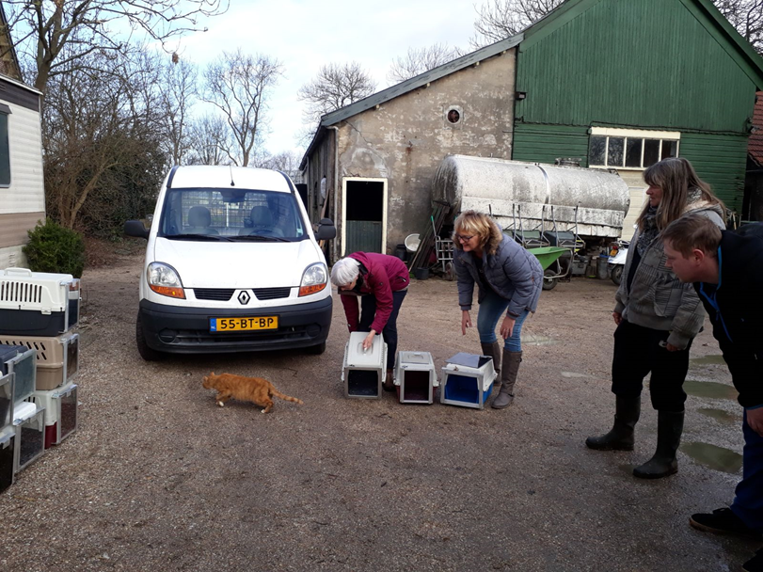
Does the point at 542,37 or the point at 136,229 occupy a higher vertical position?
the point at 542,37

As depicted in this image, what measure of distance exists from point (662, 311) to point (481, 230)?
5.15ft

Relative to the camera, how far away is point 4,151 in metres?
9.27

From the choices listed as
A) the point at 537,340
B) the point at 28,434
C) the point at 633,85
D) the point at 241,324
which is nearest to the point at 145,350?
the point at 241,324

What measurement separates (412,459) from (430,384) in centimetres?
116

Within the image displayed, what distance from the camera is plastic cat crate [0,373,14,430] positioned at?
3.26 m

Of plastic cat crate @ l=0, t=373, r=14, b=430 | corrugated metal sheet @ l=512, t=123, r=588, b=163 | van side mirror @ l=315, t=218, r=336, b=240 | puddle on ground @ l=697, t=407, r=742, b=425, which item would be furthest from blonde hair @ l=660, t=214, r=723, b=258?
corrugated metal sheet @ l=512, t=123, r=588, b=163

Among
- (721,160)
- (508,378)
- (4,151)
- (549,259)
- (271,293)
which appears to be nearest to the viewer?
(508,378)

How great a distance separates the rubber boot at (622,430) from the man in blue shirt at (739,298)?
1.21 metres

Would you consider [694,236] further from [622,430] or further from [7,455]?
[7,455]

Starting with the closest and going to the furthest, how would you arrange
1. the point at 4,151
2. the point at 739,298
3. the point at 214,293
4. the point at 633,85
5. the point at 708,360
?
the point at 739,298
the point at 214,293
the point at 708,360
the point at 4,151
the point at 633,85

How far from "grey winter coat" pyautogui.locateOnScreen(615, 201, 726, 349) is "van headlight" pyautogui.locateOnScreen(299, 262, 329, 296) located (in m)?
3.05

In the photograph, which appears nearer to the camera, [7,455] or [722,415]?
[7,455]

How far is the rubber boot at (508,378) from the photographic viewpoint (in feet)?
16.9

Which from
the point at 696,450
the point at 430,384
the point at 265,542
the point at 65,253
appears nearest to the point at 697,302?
the point at 696,450
